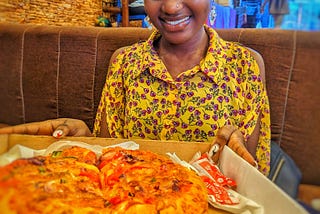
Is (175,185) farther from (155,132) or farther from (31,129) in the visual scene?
(155,132)

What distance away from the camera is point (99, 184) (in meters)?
0.39

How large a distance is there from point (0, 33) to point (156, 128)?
67 centimetres

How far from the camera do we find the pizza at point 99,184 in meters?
0.21

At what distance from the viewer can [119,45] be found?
134 centimetres

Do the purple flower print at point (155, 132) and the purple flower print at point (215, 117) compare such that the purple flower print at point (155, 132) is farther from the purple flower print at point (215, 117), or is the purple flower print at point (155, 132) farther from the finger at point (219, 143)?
the finger at point (219, 143)

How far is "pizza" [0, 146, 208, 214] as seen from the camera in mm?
215

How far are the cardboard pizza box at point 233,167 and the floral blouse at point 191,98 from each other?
0.31 m

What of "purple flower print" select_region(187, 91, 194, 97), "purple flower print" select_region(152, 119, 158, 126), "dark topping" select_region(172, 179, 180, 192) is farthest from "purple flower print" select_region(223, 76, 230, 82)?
"dark topping" select_region(172, 179, 180, 192)

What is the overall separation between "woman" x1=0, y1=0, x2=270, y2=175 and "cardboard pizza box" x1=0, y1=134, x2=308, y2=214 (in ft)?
1.06

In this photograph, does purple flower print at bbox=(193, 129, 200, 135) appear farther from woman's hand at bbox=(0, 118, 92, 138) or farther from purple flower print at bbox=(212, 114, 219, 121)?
woman's hand at bbox=(0, 118, 92, 138)

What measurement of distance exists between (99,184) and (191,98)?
612 millimetres

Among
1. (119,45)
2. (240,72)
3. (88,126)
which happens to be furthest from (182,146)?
(119,45)

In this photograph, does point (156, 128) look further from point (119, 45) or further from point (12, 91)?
point (12, 91)

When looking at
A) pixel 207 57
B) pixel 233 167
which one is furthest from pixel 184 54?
pixel 233 167
